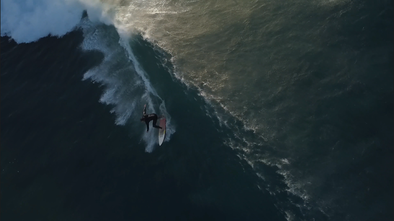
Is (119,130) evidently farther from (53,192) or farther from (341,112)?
(341,112)

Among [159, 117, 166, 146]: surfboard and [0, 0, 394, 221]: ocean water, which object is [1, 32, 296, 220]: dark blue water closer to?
[0, 0, 394, 221]: ocean water

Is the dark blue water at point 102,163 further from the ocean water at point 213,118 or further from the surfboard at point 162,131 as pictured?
the surfboard at point 162,131

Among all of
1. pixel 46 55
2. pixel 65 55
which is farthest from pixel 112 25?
pixel 46 55

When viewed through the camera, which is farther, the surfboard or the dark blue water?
the surfboard

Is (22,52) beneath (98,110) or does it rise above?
above

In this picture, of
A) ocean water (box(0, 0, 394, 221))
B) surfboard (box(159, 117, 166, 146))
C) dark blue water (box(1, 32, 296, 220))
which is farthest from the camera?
surfboard (box(159, 117, 166, 146))

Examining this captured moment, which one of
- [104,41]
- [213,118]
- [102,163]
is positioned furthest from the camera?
[104,41]

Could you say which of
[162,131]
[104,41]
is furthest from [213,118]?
[104,41]

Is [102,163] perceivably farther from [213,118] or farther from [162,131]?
[213,118]

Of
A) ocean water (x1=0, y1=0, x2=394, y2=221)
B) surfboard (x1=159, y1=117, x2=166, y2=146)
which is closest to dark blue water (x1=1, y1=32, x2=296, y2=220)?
ocean water (x1=0, y1=0, x2=394, y2=221)
